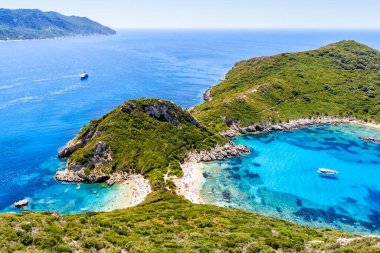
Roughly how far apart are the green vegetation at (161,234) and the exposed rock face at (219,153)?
38252 millimetres

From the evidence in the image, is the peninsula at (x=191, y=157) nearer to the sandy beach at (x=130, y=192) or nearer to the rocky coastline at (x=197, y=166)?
the rocky coastline at (x=197, y=166)

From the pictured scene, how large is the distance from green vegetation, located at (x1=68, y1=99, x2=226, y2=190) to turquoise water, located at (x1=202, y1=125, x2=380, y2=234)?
12.4 meters

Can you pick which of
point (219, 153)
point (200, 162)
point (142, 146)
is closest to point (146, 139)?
point (142, 146)

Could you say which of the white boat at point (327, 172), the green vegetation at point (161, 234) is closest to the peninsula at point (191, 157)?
the green vegetation at point (161, 234)

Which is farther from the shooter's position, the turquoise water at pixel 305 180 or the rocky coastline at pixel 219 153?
the rocky coastline at pixel 219 153

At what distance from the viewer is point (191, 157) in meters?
101

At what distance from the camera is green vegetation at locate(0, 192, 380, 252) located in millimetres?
38375

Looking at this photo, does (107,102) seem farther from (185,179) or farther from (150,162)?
(185,179)

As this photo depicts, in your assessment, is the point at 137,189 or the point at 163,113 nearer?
the point at 137,189

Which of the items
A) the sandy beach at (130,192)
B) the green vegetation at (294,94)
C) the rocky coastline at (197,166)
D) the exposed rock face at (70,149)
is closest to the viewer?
the sandy beach at (130,192)

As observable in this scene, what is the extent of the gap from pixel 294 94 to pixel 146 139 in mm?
97102

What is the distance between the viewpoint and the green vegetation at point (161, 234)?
38.4m

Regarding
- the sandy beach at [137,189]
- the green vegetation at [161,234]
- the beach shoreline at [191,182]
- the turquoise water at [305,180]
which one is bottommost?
the turquoise water at [305,180]

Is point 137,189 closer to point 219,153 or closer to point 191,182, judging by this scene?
point 191,182
